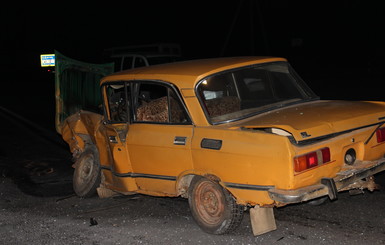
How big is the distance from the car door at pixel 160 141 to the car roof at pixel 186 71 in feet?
0.34

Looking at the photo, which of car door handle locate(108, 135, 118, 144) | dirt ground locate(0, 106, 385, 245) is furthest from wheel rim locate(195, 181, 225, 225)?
car door handle locate(108, 135, 118, 144)

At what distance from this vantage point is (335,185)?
5184mm

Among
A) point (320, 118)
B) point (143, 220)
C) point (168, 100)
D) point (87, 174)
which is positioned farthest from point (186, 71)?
point (87, 174)

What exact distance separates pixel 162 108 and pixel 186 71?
674mm

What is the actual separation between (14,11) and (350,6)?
39.6 meters

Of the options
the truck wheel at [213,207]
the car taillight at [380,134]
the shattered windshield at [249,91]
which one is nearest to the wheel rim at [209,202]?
the truck wheel at [213,207]

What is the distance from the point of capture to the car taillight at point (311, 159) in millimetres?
4918

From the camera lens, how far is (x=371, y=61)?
2503 centimetres

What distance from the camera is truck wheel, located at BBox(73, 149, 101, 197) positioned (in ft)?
24.2

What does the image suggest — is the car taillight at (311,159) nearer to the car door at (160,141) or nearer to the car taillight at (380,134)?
the car taillight at (380,134)

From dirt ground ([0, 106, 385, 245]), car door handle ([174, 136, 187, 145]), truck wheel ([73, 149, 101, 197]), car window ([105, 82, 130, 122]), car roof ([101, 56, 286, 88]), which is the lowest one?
dirt ground ([0, 106, 385, 245])

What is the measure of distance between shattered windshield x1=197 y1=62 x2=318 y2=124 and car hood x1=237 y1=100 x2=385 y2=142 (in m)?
0.23

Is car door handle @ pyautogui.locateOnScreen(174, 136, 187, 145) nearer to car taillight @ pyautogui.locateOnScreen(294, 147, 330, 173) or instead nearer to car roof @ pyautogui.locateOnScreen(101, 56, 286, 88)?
car roof @ pyautogui.locateOnScreen(101, 56, 286, 88)

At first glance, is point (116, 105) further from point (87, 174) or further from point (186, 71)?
point (186, 71)
